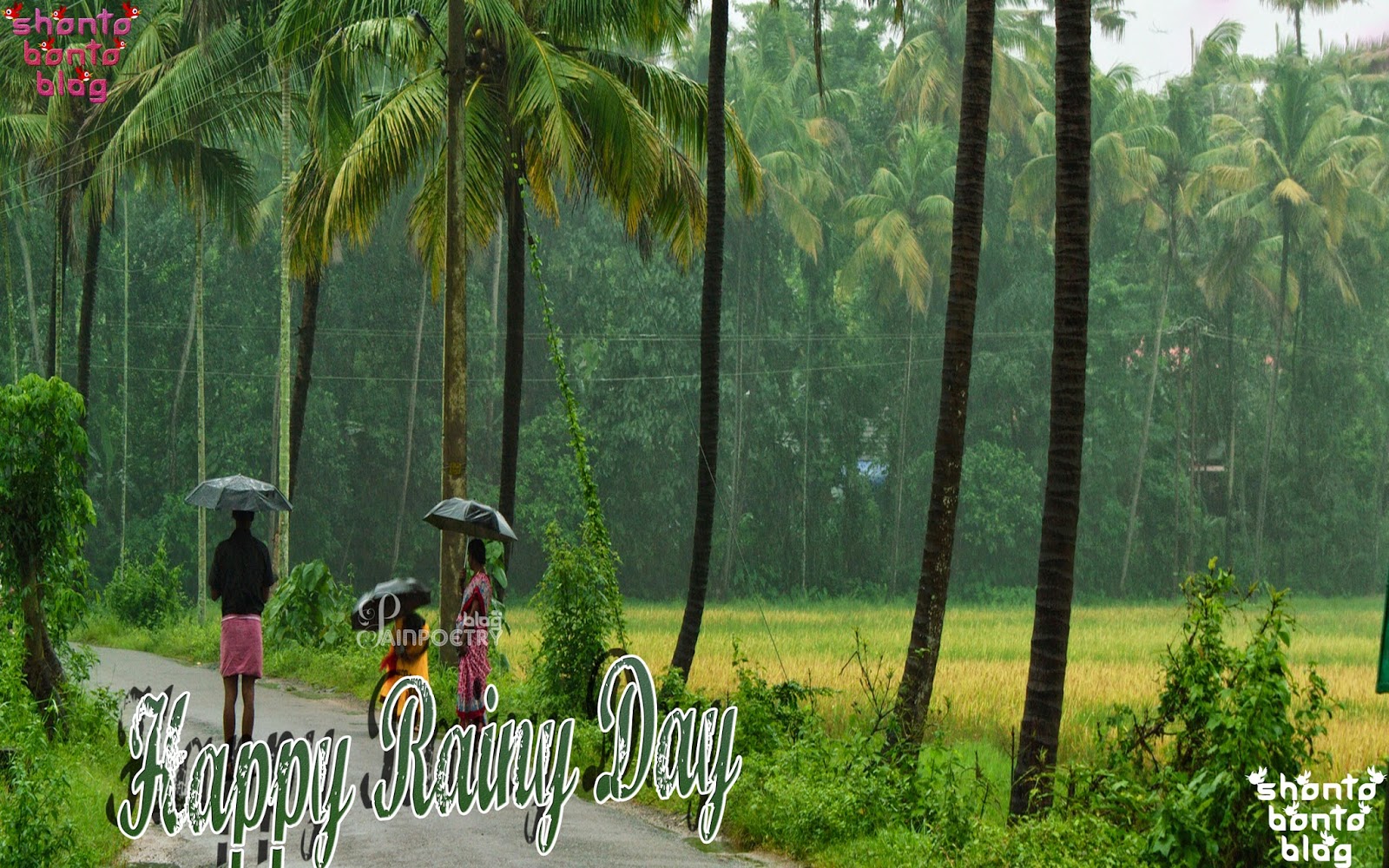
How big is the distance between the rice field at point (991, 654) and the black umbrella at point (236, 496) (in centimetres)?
450

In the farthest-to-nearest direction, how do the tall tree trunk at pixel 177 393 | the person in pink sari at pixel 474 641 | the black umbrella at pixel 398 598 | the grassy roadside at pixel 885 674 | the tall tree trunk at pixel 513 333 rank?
the tall tree trunk at pixel 177 393 < the tall tree trunk at pixel 513 333 < the black umbrella at pixel 398 598 < the person in pink sari at pixel 474 641 < the grassy roadside at pixel 885 674

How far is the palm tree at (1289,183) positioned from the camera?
164ft

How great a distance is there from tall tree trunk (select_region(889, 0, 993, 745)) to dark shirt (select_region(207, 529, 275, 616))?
16.7ft

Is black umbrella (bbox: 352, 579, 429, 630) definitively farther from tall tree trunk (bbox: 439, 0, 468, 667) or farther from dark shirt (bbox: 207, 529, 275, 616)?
tall tree trunk (bbox: 439, 0, 468, 667)

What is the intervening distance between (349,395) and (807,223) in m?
15.4

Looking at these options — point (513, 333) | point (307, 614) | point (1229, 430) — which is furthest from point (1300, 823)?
point (1229, 430)

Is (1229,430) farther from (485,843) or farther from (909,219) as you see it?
(485,843)

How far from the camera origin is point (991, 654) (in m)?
29.8

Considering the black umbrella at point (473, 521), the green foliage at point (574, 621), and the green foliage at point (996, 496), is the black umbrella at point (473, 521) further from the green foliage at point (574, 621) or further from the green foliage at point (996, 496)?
the green foliage at point (996, 496)

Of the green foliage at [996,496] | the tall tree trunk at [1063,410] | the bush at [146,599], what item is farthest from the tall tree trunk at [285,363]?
the green foliage at [996,496]

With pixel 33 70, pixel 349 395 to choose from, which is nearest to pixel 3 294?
pixel 349 395

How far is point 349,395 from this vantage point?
5141 cm

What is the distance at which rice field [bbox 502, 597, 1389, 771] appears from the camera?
61.5ft

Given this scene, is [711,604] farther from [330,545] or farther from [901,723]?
[901,723]
